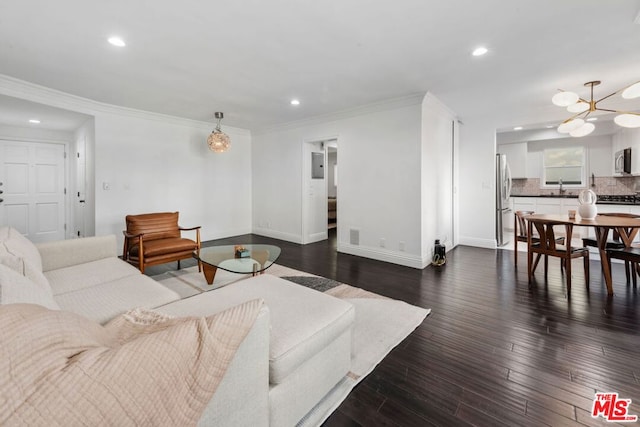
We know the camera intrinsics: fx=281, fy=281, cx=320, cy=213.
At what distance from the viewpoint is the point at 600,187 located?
6.34 m

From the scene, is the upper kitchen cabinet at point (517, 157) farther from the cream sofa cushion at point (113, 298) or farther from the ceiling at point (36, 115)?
the ceiling at point (36, 115)

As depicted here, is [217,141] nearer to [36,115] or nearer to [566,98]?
[36,115]

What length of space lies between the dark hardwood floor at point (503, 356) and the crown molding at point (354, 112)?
2517mm

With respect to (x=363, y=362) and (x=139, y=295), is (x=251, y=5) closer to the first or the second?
(x=139, y=295)

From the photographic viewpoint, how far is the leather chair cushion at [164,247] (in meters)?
3.43

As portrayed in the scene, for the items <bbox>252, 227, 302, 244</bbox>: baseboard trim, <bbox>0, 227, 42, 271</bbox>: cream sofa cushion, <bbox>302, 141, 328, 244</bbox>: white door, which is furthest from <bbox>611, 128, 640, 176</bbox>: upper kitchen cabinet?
<bbox>0, 227, 42, 271</bbox>: cream sofa cushion

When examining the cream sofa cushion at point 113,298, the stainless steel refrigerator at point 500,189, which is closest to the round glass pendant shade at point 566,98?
the stainless steel refrigerator at point 500,189

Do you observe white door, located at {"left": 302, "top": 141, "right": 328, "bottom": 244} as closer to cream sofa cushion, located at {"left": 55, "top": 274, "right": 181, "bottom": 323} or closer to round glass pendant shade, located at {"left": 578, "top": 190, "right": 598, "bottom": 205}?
cream sofa cushion, located at {"left": 55, "top": 274, "right": 181, "bottom": 323}

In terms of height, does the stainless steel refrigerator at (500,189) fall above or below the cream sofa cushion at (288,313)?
above

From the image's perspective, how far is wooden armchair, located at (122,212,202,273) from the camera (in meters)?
3.42

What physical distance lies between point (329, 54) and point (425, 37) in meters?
0.90

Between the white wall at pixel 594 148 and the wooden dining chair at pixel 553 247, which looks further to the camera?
the white wall at pixel 594 148

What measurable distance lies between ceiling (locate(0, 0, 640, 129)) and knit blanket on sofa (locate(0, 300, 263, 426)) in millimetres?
2226

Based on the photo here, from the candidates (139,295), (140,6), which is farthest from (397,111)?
(139,295)
